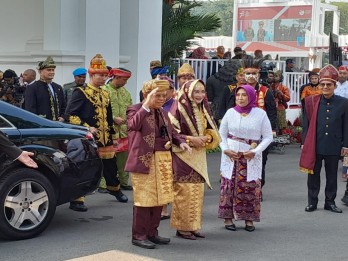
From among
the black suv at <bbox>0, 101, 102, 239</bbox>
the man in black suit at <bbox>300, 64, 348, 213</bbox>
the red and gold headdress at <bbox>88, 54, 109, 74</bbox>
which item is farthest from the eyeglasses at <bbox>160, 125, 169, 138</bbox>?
the man in black suit at <bbox>300, 64, 348, 213</bbox>

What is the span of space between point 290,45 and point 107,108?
98.3 ft

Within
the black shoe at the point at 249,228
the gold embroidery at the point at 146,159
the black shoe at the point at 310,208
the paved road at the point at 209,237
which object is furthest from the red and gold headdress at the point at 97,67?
the black shoe at the point at 310,208

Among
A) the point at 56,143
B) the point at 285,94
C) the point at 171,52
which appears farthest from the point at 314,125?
the point at 171,52

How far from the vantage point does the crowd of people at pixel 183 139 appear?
626 centimetres

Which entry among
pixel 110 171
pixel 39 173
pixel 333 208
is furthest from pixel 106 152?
pixel 333 208

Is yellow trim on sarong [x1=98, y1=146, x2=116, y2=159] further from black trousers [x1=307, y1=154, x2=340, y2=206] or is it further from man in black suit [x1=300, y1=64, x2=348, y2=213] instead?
black trousers [x1=307, y1=154, x2=340, y2=206]

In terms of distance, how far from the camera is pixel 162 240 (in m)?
6.55

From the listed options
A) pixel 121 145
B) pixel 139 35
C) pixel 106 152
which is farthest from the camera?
pixel 139 35

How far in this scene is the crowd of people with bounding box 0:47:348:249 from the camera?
6.26m

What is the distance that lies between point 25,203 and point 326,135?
3943 millimetres

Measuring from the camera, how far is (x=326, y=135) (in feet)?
27.2

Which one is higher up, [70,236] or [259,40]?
[259,40]

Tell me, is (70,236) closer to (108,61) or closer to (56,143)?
(56,143)

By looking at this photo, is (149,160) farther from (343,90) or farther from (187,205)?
(343,90)
